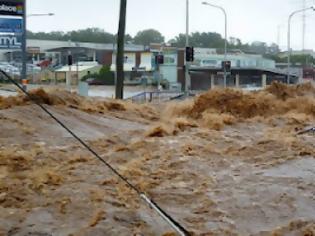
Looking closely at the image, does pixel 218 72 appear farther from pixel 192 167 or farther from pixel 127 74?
pixel 192 167

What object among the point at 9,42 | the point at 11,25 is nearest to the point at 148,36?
the point at 9,42

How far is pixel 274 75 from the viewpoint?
69562mm

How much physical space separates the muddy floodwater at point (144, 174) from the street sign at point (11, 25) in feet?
24.4

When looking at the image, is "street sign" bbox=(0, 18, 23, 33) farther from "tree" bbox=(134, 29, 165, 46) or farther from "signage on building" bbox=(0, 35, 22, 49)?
"tree" bbox=(134, 29, 165, 46)

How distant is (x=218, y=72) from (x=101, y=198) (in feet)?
188

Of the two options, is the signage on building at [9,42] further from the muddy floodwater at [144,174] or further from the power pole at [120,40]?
the muddy floodwater at [144,174]

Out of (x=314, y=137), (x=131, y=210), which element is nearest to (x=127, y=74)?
(x=314, y=137)

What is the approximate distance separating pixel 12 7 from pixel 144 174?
42.2ft

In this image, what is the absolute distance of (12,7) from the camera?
19.7 metres

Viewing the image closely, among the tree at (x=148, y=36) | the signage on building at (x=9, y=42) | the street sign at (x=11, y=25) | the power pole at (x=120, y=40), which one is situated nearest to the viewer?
the street sign at (x=11, y=25)

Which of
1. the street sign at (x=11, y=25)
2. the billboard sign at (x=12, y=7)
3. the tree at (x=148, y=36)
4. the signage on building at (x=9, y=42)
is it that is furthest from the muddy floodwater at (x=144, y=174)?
the tree at (x=148, y=36)

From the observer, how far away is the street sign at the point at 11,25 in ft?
66.5

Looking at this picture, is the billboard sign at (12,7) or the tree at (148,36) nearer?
the billboard sign at (12,7)

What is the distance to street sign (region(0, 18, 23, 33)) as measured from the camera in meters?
20.3
